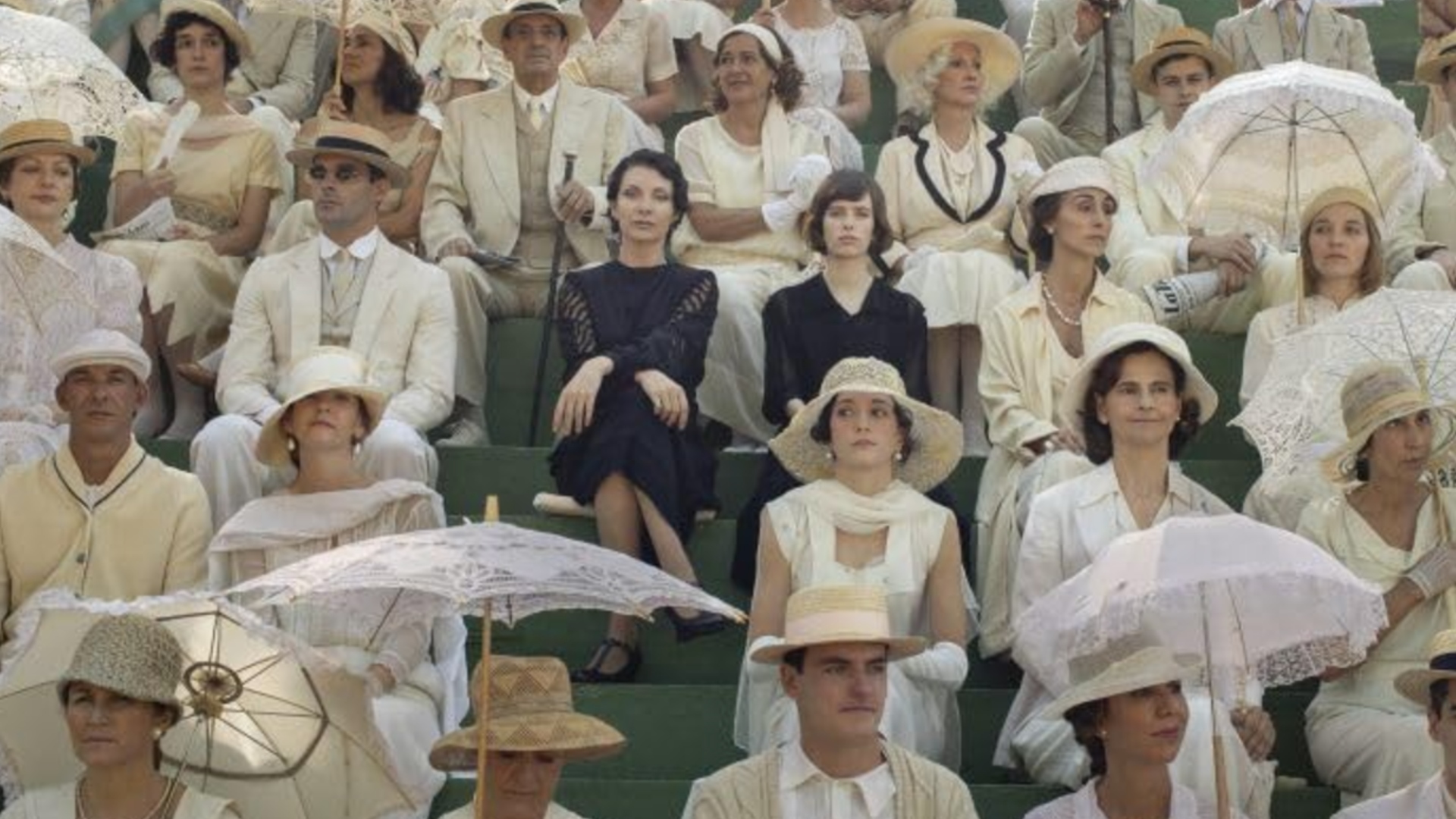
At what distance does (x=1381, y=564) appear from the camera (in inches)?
390

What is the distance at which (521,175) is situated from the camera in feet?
41.1

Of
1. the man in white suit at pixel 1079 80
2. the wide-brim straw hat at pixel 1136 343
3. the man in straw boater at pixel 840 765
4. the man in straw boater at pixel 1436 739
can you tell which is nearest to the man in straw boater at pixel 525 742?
the man in straw boater at pixel 840 765

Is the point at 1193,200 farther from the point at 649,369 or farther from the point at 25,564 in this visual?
the point at 25,564

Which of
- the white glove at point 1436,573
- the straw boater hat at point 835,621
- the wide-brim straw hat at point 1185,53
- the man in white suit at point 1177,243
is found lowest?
the straw boater hat at point 835,621

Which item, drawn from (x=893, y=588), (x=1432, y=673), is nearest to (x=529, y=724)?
(x=893, y=588)

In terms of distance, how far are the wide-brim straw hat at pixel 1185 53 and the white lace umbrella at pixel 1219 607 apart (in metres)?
3.82

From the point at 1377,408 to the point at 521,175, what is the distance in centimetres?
356

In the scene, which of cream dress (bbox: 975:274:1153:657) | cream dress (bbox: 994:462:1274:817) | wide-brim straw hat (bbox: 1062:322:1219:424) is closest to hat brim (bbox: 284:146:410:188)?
cream dress (bbox: 975:274:1153:657)

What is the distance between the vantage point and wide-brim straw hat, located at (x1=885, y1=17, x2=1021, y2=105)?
502 inches

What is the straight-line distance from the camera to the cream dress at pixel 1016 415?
33.9 feet

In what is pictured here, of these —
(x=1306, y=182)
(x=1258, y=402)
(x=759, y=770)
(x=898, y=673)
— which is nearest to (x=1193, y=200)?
(x=1306, y=182)

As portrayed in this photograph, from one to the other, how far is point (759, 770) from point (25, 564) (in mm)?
2178

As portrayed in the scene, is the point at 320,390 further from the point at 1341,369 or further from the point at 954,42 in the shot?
the point at 954,42

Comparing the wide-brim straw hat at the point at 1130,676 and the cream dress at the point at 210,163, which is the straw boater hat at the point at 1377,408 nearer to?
the wide-brim straw hat at the point at 1130,676
